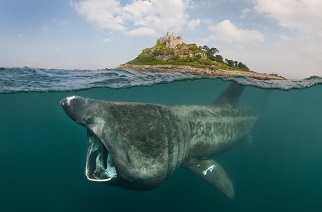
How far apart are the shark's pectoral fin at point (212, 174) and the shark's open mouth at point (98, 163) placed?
102 inches

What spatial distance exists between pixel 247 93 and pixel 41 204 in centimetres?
1578

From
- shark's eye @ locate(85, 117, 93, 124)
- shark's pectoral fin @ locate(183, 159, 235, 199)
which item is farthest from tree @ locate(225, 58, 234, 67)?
shark's eye @ locate(85, 117, 93, 124)

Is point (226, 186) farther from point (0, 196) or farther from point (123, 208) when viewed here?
point (0, 196)

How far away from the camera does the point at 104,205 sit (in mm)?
12211

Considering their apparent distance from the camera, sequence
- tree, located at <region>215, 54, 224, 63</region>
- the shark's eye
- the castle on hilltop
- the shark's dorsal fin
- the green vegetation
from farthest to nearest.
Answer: the castle on hilltop < tree, located at <region>215, 54, 224, 63</region> < the green vegetation < the shark's dorsal fin < the shark's eye

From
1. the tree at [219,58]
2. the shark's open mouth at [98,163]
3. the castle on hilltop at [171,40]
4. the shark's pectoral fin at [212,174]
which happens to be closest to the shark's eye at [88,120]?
the shark's open mouth at [98,163]

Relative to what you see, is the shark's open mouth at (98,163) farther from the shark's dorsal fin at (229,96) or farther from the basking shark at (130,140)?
the shark's dorsal fin at (229,96)

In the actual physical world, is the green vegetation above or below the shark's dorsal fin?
above

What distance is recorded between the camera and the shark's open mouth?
16.9ft

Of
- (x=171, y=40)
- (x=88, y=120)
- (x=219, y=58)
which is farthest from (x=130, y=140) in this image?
(x=171, y=40)

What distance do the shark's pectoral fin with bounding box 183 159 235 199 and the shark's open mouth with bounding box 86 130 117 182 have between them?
2.60 meters

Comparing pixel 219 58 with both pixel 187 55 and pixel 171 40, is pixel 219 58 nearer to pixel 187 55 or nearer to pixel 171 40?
pixel 187 55

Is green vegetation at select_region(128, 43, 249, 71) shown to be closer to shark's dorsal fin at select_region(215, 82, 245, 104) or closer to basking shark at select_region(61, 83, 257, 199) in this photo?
shark's dorsal fin at select_region(215, 82, 245, 104)

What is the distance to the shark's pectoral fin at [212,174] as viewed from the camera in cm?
747
